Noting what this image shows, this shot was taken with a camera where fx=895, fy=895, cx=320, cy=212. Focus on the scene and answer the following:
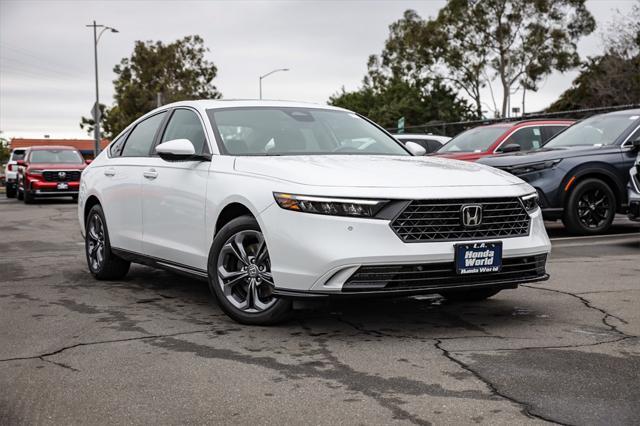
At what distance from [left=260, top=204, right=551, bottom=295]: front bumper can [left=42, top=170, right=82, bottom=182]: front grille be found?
70.0ft

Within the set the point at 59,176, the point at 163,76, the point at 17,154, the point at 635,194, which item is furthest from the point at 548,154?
the point at 163,76

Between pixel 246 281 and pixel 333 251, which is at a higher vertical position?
pixel 333 251

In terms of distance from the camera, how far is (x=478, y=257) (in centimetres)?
563

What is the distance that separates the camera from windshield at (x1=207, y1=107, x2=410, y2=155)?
672cm

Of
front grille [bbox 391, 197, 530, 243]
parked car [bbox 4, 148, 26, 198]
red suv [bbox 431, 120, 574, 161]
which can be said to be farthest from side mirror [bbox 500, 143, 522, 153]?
parked car [bbox 4, 148, 26, 198]

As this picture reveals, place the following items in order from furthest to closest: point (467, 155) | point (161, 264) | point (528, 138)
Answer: point (528, 138) < point (467, 155) < point (161, 264)

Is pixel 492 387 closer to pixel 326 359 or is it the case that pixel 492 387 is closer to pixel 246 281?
pixel 326 359

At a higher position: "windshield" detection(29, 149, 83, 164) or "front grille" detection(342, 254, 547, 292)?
"windshield" detection(29, 149, 83, 164)

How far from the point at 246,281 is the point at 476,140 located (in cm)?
959

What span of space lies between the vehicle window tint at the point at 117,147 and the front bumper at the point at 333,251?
3.38 meters

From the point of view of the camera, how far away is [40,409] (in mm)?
4188

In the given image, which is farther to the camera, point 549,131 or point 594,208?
point 549,131

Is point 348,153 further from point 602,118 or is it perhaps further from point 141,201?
point 602,118

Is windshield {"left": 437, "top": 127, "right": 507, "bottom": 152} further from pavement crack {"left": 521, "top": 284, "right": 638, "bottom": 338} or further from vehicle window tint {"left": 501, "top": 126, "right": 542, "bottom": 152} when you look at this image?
pavement crack {"left": 521, "top": 284, "right": 638, "bottom": 338}
